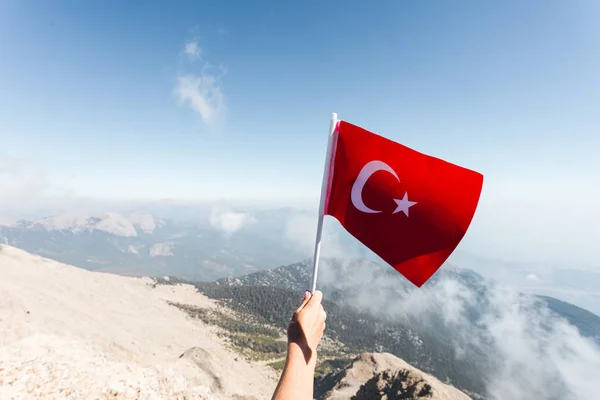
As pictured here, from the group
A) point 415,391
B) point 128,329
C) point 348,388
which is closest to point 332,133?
point 415,391

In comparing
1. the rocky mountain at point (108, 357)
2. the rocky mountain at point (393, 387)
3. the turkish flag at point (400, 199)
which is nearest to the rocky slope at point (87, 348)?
the rocky mountain at point (108, 357)

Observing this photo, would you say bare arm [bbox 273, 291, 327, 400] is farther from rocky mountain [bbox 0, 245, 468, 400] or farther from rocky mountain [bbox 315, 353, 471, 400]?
rocky mountain [bbox 315, 353, 471, 400]

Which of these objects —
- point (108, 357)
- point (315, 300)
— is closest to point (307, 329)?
point (315, 300)

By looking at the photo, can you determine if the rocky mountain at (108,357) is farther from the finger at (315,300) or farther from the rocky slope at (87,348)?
the finger at (315,300)

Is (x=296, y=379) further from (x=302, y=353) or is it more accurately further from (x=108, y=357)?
(x=108, y=357)

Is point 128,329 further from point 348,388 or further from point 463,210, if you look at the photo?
point 463,210

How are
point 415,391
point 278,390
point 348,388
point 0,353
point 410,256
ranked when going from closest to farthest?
point 278,390
point 410,256
point 0,353
point 415,391
point 348,388
